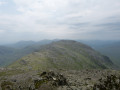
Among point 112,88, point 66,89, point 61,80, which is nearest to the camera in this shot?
point 112,88

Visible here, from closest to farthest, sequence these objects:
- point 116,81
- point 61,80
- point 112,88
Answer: point 112,88 → point 116,81 → point 61,80

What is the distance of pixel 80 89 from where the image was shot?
901 inches

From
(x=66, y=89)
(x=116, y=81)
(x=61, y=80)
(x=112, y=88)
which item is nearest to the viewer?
(x=112, y=88)

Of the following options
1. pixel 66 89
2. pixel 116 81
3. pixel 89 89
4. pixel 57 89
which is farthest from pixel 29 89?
pixel 116 81

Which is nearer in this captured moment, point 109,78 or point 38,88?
point 38,88

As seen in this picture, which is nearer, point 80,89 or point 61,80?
point 80,89

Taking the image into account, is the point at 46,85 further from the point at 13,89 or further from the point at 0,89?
the point at 0,89

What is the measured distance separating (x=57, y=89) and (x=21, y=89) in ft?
25.4

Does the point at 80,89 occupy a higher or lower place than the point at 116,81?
lower

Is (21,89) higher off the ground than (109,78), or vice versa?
(109,78)

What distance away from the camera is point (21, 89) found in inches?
829

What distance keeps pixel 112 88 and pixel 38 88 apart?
1416 cm

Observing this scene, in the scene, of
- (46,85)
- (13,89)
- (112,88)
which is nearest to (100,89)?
(112,88)


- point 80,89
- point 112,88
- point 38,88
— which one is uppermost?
point 112,88
